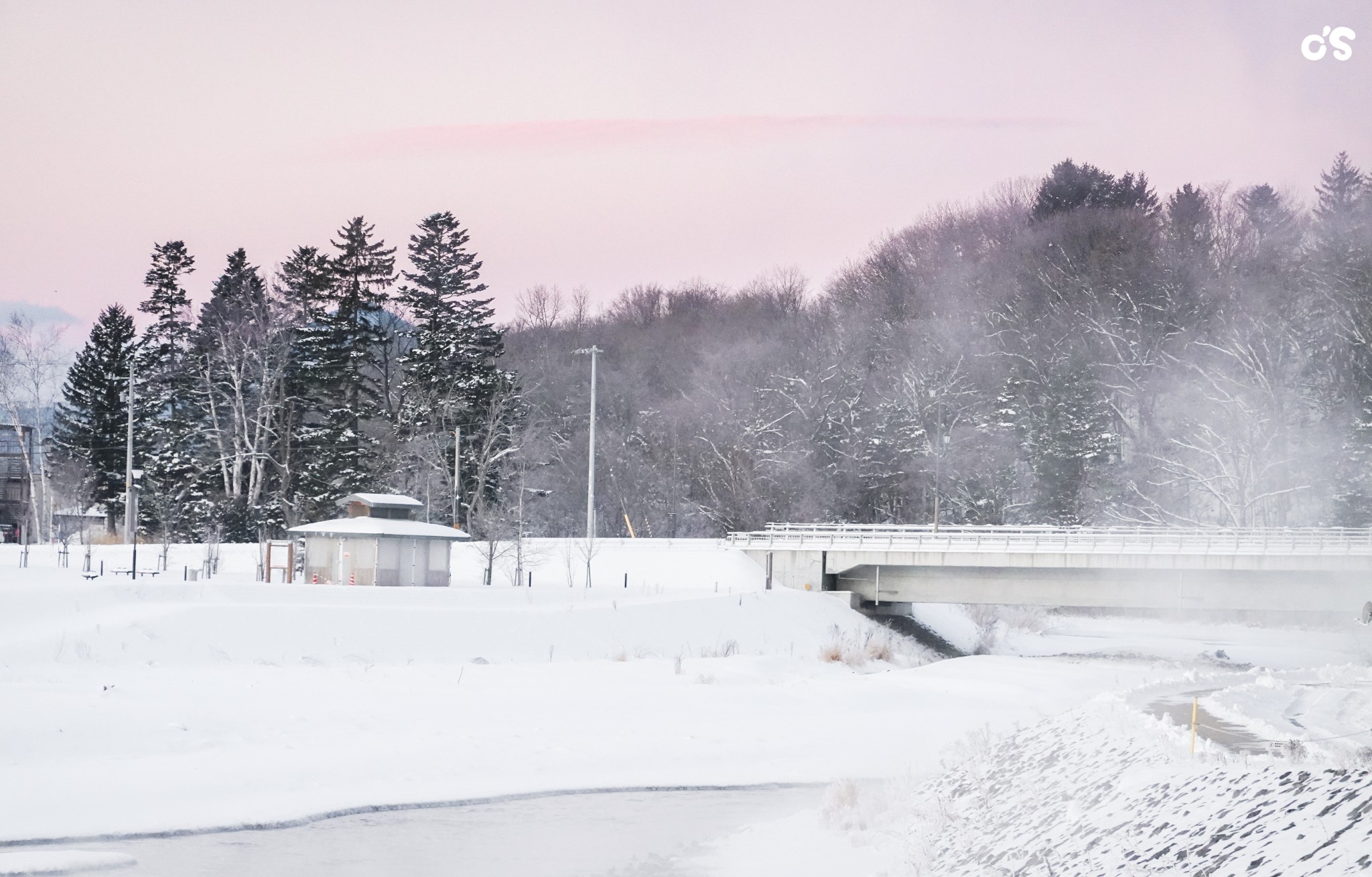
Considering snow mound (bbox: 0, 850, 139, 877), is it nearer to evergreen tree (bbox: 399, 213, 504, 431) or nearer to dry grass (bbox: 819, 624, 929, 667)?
dry grass (bbox: 819, 624, 929, 667)

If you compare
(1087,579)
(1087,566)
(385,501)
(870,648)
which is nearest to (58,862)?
(385,501)

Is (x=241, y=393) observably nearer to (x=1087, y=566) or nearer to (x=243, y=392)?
(x=243, y=392)

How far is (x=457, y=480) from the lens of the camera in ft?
217

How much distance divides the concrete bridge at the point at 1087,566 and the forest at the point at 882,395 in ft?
30.1

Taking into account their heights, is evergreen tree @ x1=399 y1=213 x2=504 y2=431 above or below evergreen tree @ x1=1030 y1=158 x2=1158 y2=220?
below

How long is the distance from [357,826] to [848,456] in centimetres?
6151

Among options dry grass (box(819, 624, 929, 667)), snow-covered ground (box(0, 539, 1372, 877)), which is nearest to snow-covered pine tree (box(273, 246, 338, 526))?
snow-covered ground (box(0, 539, 1372, 877))

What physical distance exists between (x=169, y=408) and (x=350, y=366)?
10.8 metres

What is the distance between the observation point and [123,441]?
7794 cm

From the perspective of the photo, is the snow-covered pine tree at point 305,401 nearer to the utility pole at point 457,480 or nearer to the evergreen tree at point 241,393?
the evergreen tree at point 241,393

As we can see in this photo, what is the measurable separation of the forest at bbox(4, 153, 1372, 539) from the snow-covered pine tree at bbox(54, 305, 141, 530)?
17 centimetres

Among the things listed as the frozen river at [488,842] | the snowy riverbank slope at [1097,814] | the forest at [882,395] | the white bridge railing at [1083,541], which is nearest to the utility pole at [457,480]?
the forest at [882,395]

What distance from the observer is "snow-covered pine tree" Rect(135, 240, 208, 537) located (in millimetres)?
70625

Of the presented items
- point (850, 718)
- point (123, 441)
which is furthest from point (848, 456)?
point (850, 718)
